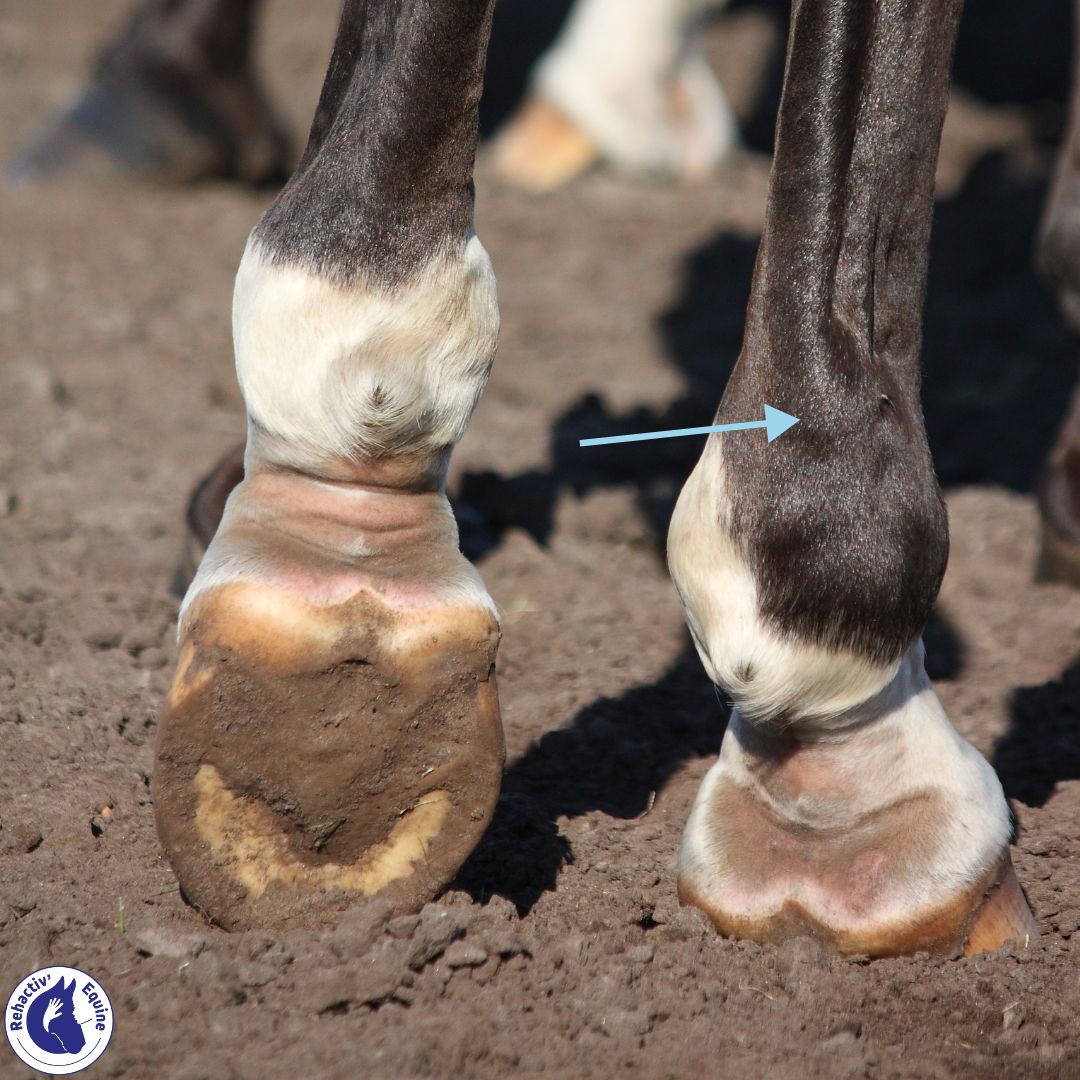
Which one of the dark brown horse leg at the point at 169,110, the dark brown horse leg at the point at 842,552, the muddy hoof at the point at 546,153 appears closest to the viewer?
the dark brown horse leg at the point at 842,552

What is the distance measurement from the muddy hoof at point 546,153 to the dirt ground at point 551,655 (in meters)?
0.08

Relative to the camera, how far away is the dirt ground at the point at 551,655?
133 cm

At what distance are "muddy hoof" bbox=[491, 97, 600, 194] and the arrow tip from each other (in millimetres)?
3051

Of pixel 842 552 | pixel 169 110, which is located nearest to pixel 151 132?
pixel 169 110

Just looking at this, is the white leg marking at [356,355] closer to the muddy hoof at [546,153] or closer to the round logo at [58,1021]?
the round logo at [58,1021]

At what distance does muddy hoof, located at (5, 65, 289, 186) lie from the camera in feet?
12.8

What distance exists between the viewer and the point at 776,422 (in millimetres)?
1403

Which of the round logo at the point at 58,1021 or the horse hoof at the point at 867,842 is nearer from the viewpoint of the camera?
the round logo at the point at 58,1021

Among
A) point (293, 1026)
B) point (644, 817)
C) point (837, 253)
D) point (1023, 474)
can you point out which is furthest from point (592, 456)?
point (293, 1026)

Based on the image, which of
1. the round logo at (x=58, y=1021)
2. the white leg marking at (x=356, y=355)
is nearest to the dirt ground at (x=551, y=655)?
the round logo at (x=58, y=1021)

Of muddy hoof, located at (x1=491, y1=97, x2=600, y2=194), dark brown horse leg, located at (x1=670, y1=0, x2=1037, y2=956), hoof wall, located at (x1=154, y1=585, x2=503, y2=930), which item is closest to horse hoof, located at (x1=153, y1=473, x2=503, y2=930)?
hoof wall, located at (x1=154, y1=585, x2=503, y2=930)

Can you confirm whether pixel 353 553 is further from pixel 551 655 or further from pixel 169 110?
pixel 169 110

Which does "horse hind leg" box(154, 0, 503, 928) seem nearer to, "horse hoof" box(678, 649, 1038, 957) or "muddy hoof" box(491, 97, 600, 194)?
"horse hoof" box(678, 649, 1038, 957)

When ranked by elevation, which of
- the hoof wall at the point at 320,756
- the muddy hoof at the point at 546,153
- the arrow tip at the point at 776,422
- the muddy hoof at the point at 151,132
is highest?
the arrow tip at the point at 776,422
